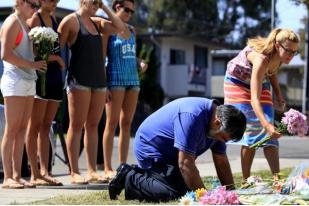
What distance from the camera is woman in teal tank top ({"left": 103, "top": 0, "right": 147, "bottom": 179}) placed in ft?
25.0

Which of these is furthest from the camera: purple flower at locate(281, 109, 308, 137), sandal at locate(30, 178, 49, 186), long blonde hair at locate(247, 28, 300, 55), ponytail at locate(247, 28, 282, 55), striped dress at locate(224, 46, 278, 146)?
sandal at locate(30, 178, 49, 186)

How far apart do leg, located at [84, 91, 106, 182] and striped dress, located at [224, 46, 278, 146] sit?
1343 millimetres

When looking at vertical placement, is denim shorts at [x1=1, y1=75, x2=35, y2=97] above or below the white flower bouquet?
below

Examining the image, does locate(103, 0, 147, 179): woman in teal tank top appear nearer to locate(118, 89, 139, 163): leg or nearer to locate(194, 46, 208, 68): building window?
locate(118, 89, 139, 163): leg

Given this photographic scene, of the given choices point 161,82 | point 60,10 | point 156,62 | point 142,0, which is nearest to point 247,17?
point 142,0

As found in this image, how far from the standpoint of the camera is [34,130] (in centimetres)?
697

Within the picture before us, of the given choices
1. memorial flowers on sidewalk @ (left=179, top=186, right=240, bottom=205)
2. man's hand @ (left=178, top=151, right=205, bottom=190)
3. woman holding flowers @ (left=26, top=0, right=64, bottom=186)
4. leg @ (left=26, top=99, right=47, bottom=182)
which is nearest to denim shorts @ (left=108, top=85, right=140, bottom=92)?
woman holding flowers @ (left=26, top=0, right=64, bottom=186)

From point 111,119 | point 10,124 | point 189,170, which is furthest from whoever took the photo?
point 111,119

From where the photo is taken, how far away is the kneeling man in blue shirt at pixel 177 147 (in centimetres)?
519

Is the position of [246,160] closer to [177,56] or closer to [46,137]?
[46,137]

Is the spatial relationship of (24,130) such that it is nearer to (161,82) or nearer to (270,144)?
(270,144)

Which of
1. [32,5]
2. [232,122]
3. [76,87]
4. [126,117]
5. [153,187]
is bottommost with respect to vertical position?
[153,187]

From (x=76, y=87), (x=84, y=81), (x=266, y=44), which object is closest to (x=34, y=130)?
(x=76, y=87)

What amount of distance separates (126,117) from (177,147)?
2633mm
